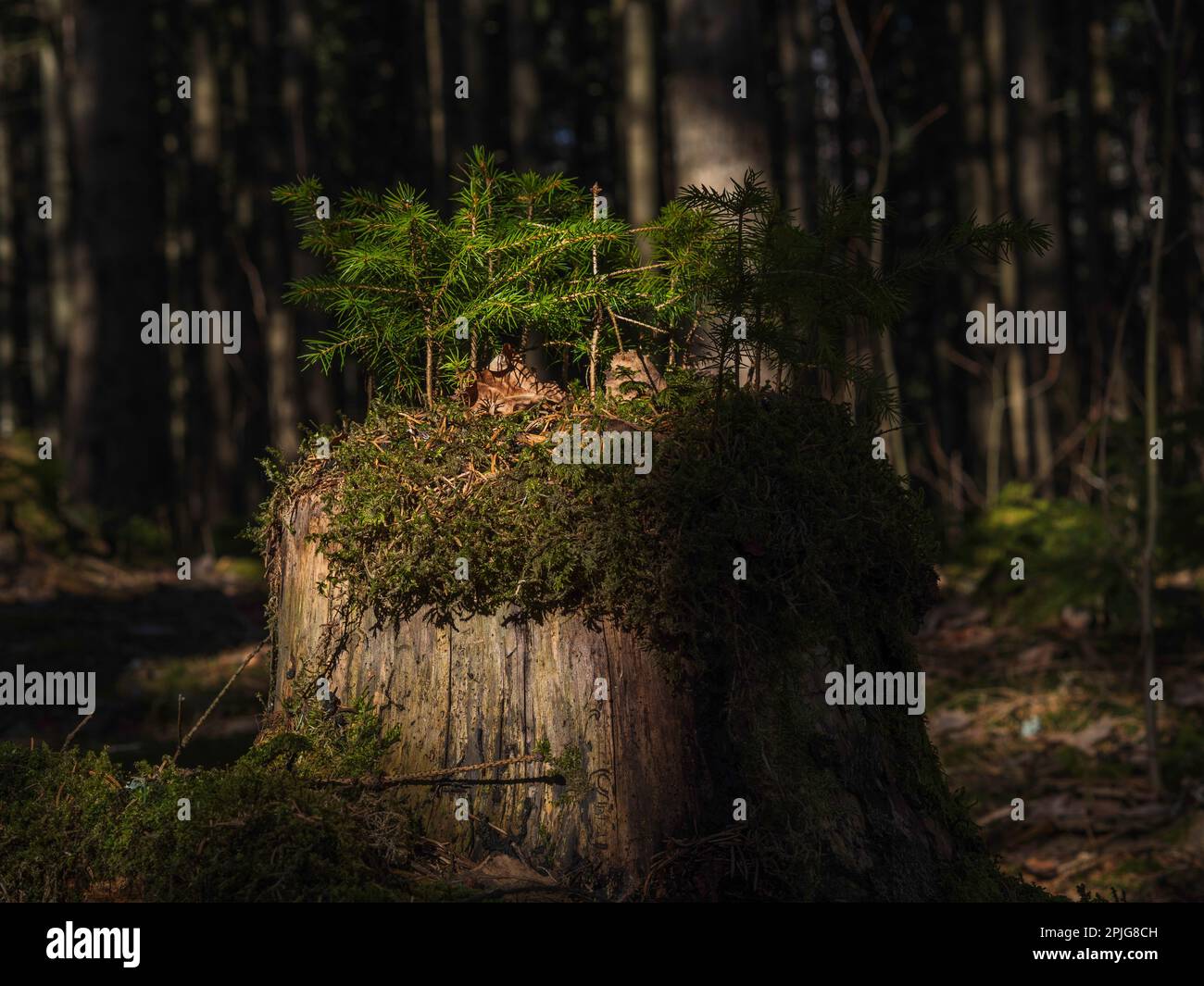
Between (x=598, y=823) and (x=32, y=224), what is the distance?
107ft

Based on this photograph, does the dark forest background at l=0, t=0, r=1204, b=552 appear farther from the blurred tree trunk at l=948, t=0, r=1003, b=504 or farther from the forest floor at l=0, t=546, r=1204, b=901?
the forest floor at l=0, t=546, r=1204, b=901

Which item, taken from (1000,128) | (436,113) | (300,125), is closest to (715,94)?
(300,125)

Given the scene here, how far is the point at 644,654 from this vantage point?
2.47 metres

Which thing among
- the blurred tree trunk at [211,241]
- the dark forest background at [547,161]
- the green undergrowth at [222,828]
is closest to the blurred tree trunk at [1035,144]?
the dark forest background at [547,161]

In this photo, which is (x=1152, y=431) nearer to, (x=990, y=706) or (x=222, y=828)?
(x=990, y=706)

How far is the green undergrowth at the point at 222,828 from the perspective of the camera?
2287 mm

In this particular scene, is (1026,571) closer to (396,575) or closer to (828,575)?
(828,575)

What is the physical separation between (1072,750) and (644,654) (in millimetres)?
4193

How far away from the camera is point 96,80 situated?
11078 millimetres

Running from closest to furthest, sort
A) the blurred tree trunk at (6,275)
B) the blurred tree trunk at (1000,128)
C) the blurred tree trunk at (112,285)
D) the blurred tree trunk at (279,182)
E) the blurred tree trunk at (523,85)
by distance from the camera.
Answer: the blurred tree trunk at (112,285) → the blurred tree trunk at (523,85) → the blurred tree trunk at (279,182) → the blurred tree trunk at (1000,128) → the blurred tree trunk at (6,275)

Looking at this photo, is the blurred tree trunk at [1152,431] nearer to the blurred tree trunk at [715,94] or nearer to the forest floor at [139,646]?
the blurred tree trunk at [715,94]

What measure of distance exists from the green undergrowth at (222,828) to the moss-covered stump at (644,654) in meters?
0.10

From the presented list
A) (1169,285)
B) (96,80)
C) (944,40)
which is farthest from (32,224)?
(1169,285)
